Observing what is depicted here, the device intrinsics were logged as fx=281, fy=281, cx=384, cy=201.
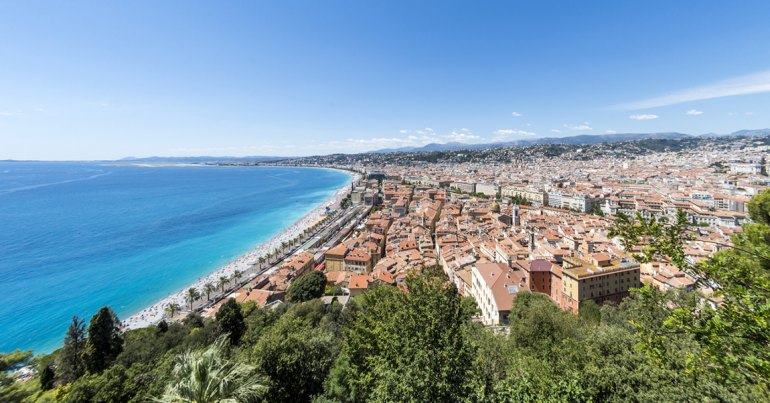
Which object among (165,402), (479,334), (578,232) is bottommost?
(578,232)

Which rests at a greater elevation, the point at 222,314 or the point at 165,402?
the point at 165,402

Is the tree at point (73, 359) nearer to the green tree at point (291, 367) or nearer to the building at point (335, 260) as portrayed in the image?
the green tree at point (291, 367)

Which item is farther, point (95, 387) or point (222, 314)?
point (222, 314)

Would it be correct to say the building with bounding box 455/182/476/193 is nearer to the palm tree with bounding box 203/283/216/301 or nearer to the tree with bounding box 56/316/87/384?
the palm tree with bounding box 203/283/216/301

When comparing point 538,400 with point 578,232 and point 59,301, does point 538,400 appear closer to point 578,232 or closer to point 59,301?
point 578,232

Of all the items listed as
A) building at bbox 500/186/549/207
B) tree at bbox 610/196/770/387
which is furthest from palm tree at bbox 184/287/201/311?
building at bbox 500/186/549/207

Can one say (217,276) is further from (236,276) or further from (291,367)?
(291,367)

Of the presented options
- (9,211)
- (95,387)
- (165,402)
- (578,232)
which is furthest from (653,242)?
(9,211)
